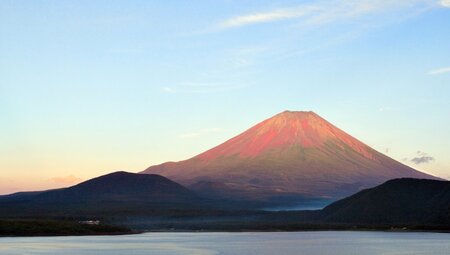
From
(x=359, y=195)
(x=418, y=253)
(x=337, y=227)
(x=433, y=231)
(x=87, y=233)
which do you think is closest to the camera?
(x=418, y=253)

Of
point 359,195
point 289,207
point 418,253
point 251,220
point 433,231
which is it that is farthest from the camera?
point 289,207

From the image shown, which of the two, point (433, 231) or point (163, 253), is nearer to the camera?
point (163, 253)

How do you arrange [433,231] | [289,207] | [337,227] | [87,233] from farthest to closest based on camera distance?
1. [289,207]
2. [337,227]
3. [433,231]
4. [87,233]

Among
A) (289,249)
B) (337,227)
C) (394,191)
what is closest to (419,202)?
(394,191)

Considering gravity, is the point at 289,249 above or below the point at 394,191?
below

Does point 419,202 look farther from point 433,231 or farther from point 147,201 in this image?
point 147,201

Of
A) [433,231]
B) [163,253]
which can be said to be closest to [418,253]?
[163,253]

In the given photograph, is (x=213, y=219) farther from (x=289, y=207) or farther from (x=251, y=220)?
(x=289, y=207)

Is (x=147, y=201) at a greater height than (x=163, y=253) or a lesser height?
greater

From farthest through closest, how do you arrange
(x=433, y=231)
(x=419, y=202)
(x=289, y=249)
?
(x=419, y=202) < (x=433, y=231) < (x=289, y=249)
